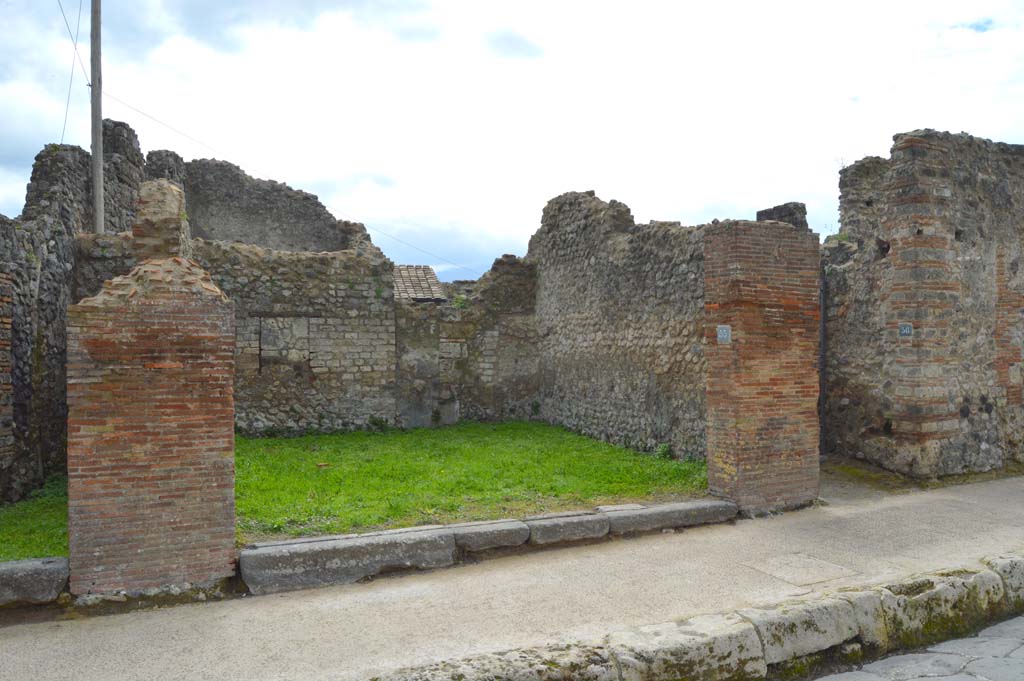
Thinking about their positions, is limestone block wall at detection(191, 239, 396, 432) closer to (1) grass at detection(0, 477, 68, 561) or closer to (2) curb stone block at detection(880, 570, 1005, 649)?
(1) grass at detection(0, 477, 68, 561)

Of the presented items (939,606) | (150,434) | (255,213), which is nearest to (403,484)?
(150,434)

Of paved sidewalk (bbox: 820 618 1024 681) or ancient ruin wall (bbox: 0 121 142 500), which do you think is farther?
ancient ruin wall (bbox: 0 121 142 500)

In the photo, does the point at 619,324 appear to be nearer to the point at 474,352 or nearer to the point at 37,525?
the point at 474,352

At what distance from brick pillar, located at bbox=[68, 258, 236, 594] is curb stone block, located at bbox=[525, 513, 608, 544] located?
A: 7.91 feet

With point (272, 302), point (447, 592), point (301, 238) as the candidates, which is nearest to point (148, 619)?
point (447, 592)

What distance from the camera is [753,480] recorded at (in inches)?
274

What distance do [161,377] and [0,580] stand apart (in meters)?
1.60

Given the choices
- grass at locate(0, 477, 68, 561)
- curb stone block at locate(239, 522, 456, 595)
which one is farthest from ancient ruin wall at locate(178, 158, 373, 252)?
curb stone block at locate(239, 522, 456, 595)

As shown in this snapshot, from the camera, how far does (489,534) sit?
576 cm

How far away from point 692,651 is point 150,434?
3775 millimetres

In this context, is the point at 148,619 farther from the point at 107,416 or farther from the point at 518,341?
the point at 518,341

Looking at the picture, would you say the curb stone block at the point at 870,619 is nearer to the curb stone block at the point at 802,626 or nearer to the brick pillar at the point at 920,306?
the curb stone block at the point at 802,626

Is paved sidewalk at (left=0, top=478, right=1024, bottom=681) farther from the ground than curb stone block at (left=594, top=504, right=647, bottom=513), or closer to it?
closer to it

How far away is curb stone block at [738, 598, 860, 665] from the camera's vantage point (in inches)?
169
